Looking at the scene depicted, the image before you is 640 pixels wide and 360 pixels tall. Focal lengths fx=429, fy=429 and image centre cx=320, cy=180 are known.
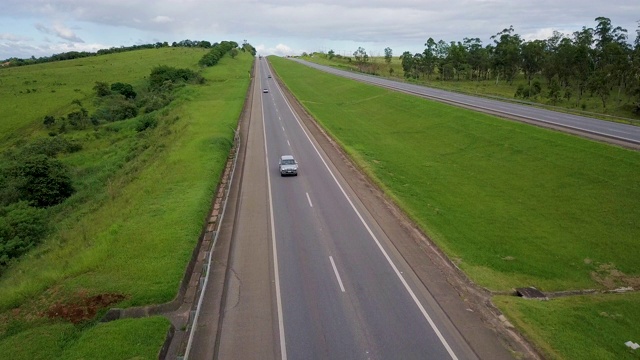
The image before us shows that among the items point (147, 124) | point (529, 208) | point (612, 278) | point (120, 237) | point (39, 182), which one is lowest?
point (612, 278)

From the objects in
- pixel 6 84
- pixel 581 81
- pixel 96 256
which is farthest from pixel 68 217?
pixel 581 81

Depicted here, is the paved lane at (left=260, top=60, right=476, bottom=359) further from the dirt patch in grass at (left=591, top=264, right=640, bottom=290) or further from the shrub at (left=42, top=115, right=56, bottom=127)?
the shrub at (left=42, top=115, right=56, bottom=127)

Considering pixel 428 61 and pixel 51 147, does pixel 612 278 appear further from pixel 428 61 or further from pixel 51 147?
pixel 428 61

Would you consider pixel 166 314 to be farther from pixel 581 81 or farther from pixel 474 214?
pixel 581 81

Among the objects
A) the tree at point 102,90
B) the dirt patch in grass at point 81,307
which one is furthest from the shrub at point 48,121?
the dirt patch in grass at point 81,307

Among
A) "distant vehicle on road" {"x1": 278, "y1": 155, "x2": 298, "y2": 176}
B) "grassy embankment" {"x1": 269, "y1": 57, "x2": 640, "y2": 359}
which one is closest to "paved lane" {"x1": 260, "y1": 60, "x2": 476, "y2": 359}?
"grassy embankment" {"x1": 269, "y1": 57, "x2": 640, "y2": 359}

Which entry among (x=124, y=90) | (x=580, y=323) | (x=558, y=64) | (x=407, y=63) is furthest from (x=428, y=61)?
(x=580, y=323)
